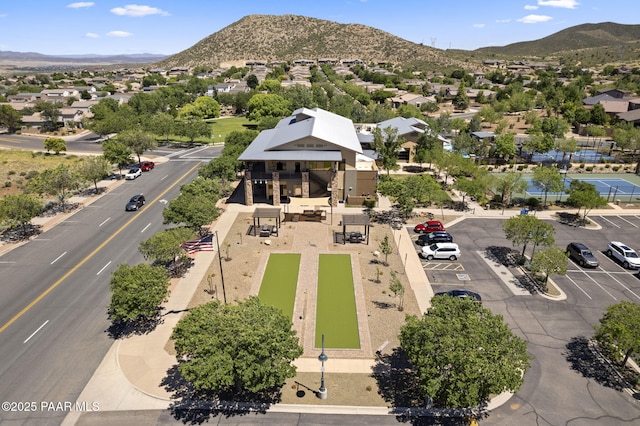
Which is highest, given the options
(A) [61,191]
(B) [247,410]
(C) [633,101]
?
(C) [633,101]

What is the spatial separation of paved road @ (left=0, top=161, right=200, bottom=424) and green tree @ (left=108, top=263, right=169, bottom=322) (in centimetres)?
379

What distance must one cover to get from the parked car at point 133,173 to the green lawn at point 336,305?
49166 millimetres

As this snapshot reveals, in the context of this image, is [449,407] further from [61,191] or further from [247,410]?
[61,191]

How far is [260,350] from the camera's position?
75.5 ft

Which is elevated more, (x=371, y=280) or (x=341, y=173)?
(x=341, y=173)

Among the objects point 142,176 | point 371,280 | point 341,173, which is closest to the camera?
point 371,280

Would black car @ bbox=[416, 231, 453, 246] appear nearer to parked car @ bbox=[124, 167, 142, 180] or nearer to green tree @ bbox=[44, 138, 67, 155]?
parked car @ bbox=[124, 167, 142, 180]

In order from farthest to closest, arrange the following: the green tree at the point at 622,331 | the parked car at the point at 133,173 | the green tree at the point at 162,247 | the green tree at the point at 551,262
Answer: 1. the parked car at the point at 133,173
2. the green tree at the point at 162,247
3. the green tree at the point at 551,262
4. the green tree at the point at 622,331

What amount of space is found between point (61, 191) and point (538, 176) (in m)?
75.9

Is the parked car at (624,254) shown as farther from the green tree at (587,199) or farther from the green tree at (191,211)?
the green tree at (191,211)

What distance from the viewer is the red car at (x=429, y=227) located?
51.7m

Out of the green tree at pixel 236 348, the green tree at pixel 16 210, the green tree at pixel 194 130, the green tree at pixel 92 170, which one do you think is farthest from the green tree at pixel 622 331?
the green tree at pixel 194 130

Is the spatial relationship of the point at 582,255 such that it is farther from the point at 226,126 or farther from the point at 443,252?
the point at 226,126

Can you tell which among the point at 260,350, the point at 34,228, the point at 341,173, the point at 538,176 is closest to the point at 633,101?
the point at 538,176
